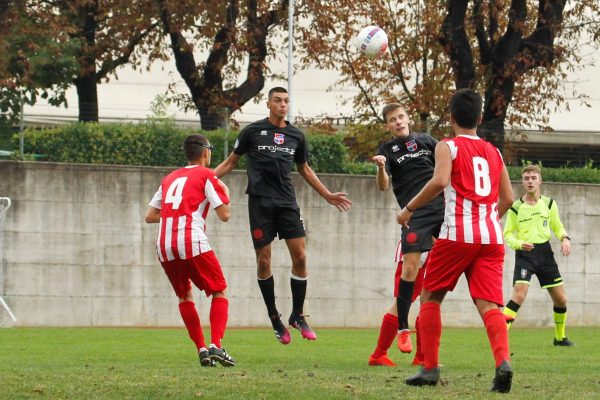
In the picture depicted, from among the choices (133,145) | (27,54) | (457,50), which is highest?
(457,50)

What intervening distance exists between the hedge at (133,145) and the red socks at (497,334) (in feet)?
43.9

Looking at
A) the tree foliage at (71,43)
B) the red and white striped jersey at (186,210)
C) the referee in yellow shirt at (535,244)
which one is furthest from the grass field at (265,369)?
the tree foliage at (71,43)

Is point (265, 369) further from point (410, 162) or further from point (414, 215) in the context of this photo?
point (410, 162)

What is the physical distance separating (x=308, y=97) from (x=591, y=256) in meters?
12.2

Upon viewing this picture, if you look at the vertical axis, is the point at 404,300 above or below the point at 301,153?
below

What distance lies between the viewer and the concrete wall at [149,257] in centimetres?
2053

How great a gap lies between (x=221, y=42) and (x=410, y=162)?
46.0ft

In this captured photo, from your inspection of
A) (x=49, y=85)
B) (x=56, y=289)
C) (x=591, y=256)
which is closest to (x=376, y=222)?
(x=591, y=256)

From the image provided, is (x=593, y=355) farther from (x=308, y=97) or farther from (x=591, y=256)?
(x=308, y=97)

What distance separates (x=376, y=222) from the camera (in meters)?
22.1

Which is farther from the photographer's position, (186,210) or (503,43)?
(503,43)

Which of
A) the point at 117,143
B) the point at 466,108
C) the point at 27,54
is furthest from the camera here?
the point at 27,54

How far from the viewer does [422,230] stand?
37.3 ft

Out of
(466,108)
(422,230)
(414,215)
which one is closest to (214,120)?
(414,215)
